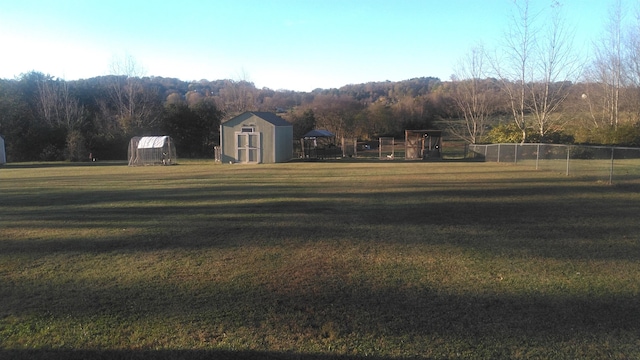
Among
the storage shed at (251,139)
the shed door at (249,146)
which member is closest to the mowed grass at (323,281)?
the storage shed at (251,139)

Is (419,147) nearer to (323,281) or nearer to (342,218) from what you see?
(342,218)

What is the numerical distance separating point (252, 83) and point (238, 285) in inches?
3034

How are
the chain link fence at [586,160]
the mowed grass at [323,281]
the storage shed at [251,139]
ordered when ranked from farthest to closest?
the storage shed at [251,139]
the chain link fence at [586,160]
the mowed grass at [323,281]

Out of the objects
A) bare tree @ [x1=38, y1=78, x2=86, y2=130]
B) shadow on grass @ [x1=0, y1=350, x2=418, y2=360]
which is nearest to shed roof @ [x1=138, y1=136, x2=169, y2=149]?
bare tree @ [x1=38, y1=78, x2=86, y2=130]

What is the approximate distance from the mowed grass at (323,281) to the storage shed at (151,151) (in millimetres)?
22989

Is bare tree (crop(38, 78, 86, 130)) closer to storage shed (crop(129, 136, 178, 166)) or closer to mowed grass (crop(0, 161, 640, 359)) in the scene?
storage shed (crop(129, 136, 178, 166))

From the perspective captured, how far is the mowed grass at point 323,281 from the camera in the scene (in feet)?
12.8

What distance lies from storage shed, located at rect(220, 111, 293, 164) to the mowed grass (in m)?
22.0

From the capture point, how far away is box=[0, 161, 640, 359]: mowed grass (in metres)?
3.89

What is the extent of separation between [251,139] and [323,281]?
94.3ft

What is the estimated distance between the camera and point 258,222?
930 cm

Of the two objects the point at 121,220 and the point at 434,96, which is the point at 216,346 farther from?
the point at 434,96

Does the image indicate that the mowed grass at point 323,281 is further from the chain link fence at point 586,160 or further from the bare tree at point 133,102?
the bare tree at point 133,102

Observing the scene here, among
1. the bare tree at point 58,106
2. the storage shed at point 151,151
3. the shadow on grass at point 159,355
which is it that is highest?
the bare tree at point 58,106
